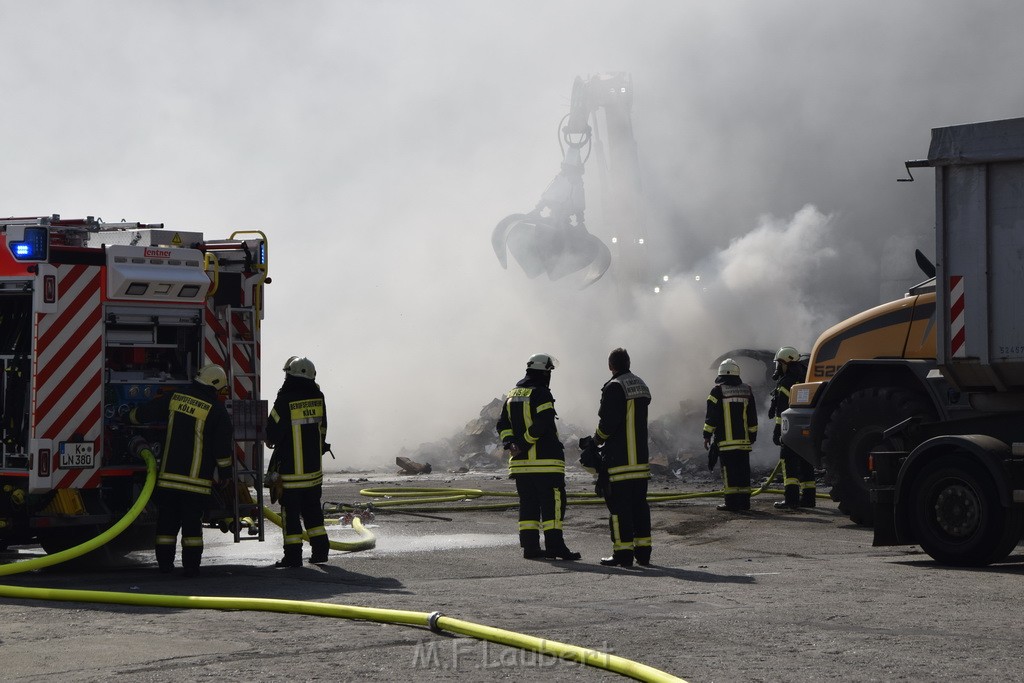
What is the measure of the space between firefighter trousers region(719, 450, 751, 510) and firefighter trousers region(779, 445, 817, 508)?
0.48 m

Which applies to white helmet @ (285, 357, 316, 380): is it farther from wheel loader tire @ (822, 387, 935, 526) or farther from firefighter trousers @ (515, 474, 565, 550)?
wheel loader tire @ (822, 387, 935, 526)

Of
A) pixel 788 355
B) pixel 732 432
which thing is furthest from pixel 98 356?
pixel 788 355

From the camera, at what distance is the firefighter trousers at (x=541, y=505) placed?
1059cm

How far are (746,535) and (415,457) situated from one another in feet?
54.4

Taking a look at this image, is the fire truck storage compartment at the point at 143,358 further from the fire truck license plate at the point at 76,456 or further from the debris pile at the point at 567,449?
the debris pile at the point at 567,449

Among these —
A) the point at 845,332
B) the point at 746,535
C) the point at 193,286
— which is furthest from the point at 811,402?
the point at 193,286

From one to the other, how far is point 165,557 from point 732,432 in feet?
23.5

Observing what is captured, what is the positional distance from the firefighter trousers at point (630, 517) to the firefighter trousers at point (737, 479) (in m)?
4.61

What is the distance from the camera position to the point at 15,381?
10.2 metres

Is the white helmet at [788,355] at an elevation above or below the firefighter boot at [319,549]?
above

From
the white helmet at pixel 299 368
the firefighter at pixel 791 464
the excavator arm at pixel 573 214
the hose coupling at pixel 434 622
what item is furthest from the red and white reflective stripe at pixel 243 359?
the excavator arm at pixel 573 214

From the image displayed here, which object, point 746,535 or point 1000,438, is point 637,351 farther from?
point 1000,438

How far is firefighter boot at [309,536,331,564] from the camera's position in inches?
407

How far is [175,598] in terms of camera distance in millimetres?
7758
